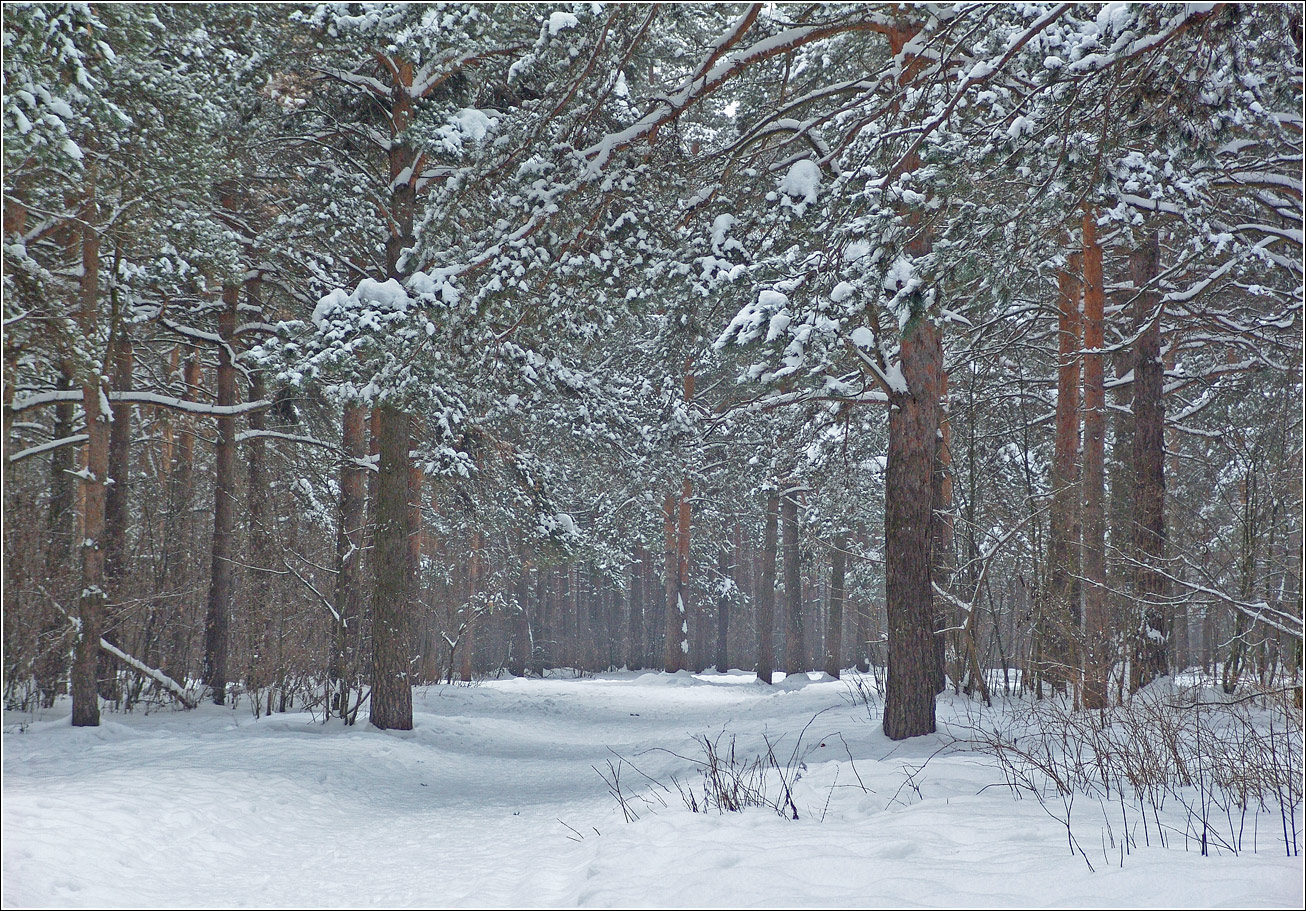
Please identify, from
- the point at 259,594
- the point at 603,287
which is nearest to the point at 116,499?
the point at 259,594

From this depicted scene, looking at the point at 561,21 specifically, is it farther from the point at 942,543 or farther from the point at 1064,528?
the point at 942,543

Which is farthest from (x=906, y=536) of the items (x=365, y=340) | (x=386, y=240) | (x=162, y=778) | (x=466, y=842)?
(x=386, y=240)

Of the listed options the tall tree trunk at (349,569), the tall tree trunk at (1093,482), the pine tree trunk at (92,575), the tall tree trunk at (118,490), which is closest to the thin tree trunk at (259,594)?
the tall tree trunk at (349,569)

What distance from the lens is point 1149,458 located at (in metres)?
11.7

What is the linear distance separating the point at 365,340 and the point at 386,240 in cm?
435

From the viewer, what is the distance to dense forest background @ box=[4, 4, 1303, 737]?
648 cm

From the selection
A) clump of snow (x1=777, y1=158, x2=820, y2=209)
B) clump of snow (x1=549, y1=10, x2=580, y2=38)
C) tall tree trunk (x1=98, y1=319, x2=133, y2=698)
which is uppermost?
clump of snow (x1=549, y1=10, x2=580, y2=38)

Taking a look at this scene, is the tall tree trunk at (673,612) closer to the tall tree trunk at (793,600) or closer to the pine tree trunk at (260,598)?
the tall tree trunk at (793,600)

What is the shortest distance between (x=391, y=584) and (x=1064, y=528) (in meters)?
8.40

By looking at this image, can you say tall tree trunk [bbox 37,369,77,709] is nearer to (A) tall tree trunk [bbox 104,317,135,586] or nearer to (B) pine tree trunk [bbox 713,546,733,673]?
(A) tall tree trunk [bbox 104,317,135,586]

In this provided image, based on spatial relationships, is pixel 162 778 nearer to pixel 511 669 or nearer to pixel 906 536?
pixel 906 536

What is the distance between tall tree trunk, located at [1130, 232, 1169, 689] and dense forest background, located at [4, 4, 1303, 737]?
7 cm

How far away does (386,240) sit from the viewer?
12.2 metres

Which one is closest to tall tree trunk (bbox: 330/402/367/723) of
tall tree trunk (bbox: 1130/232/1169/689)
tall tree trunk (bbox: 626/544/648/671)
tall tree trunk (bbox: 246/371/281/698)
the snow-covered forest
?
the snow-covered forest
